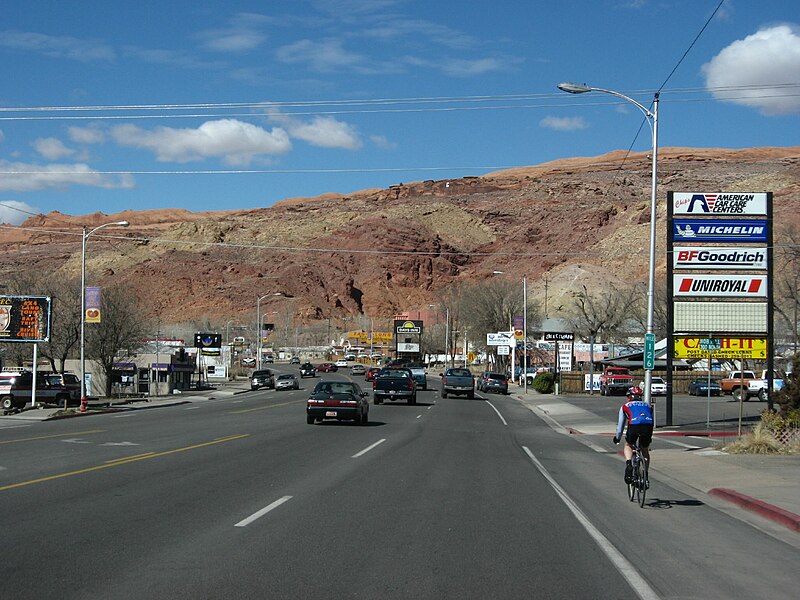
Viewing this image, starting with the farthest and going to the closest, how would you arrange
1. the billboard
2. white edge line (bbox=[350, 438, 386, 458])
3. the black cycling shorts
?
1. the billboard
2. white edge line (bbox=[350, 438, 386, 458])
3. the black cycling shorts

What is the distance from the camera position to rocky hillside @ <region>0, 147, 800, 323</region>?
509ft

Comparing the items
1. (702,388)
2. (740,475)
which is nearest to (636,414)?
(740,475)

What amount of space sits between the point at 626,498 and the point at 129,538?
307 inches

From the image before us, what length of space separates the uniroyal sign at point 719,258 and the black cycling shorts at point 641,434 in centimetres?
1930

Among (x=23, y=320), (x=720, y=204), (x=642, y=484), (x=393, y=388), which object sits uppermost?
(x=720, y=204)

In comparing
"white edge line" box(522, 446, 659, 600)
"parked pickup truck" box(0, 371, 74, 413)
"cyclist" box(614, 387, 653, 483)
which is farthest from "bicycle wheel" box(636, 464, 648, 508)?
"parked pickup truck" box(0, 371, 74, 413)

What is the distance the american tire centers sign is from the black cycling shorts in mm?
18415

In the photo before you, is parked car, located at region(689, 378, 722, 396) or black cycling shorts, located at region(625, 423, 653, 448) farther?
parked car, located at region(689, 378, 722, 396)

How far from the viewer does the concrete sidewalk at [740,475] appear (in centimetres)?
1291

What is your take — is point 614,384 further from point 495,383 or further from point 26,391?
point 26,391

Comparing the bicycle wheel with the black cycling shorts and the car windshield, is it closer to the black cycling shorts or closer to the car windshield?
the black cycling shorts

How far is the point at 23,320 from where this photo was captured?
41.9 meters

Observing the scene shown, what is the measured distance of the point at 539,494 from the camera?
1421cm

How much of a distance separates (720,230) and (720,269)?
4.52 feet
